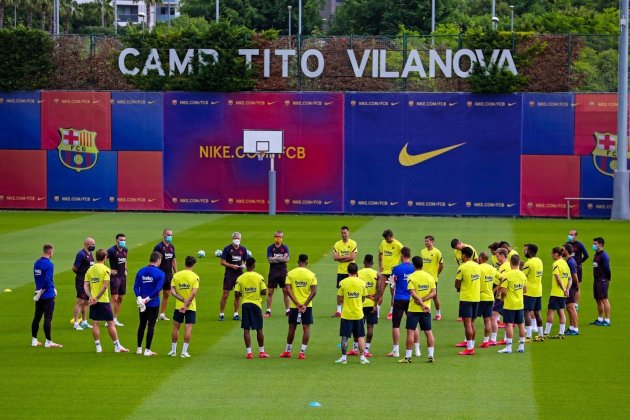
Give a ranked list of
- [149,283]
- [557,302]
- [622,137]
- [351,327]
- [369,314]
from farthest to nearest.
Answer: [622,137] → [557,302] → [369,314] → [149,283] → [351,327]

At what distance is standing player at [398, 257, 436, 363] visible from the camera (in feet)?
72.7

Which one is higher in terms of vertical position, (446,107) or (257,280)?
(446,107)

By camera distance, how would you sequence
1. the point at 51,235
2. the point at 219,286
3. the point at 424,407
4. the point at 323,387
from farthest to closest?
the point at 51,235 → the point at 219,286 → the point at 323,387 → the point at 424,407

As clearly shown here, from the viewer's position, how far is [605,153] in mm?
51344

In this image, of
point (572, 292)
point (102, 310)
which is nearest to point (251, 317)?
point (102, 310)

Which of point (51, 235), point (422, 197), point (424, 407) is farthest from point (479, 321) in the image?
point (422, 197)

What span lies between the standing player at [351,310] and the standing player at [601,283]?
6.39 meters

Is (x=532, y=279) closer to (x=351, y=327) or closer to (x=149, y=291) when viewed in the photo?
(x=351, y=327)

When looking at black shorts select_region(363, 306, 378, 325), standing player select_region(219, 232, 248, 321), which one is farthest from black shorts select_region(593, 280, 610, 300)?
standing player select_region(219, 232, 248, 321)

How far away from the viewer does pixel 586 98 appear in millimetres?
51500

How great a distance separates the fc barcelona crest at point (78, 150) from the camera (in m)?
53.8

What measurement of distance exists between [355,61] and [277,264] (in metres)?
27.2

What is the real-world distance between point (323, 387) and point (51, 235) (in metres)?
26.0

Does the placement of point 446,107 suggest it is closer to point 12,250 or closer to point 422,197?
point 422,197
